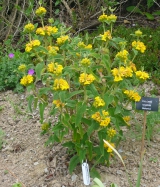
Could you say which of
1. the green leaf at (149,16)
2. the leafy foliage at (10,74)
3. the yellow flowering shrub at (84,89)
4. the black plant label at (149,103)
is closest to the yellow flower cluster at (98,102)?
the yellow flowering shrub at (84,89)

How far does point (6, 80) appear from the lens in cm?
378

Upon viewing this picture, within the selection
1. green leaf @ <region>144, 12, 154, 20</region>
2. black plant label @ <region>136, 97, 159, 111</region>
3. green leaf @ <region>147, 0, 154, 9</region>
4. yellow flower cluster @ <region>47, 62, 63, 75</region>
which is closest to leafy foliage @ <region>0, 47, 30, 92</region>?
yellow flower cluster @ <region>47, 62, 63, 75</region>

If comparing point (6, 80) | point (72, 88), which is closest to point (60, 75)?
point (72, 88)

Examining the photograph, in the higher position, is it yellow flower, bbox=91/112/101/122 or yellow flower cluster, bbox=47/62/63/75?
yellow flower cluster, bbox=47/62/63/75

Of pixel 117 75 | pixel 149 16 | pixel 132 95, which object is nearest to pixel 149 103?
pixel 132 95

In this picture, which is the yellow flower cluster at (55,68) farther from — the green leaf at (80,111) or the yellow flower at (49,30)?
the yellow flower at (49,30)

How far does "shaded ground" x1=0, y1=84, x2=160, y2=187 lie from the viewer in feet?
8.34

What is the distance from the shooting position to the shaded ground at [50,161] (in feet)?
8.34

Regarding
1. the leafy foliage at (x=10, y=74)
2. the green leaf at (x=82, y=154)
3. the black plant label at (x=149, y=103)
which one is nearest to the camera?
the black plant label at (x=149, y=103)

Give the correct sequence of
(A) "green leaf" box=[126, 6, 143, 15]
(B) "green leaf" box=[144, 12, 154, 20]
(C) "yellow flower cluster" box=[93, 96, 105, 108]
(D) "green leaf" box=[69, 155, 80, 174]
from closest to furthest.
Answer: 1. (C) "yellow flower cluster" box=[93, 96, 105, 108]
2. (D) "green leaf" box=[69, 155, 80, 174]
3. (B) "green leaf" box=[144, 12, 154, 20]
4. (A) "green leaf" box=[126, 6, 143, 15]

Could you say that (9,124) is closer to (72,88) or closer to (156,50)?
(72,88)

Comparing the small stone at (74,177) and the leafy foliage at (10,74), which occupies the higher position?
the leafy foliage at (10,74)

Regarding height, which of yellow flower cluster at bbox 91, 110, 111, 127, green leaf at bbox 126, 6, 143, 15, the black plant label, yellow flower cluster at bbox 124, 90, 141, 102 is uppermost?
green leaf at bbox 126, 6, 143, 15

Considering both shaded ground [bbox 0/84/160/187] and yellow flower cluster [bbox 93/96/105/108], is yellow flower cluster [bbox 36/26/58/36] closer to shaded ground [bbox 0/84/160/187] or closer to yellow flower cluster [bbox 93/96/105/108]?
yellow flower cluster [bbox 93/96/105/108]
